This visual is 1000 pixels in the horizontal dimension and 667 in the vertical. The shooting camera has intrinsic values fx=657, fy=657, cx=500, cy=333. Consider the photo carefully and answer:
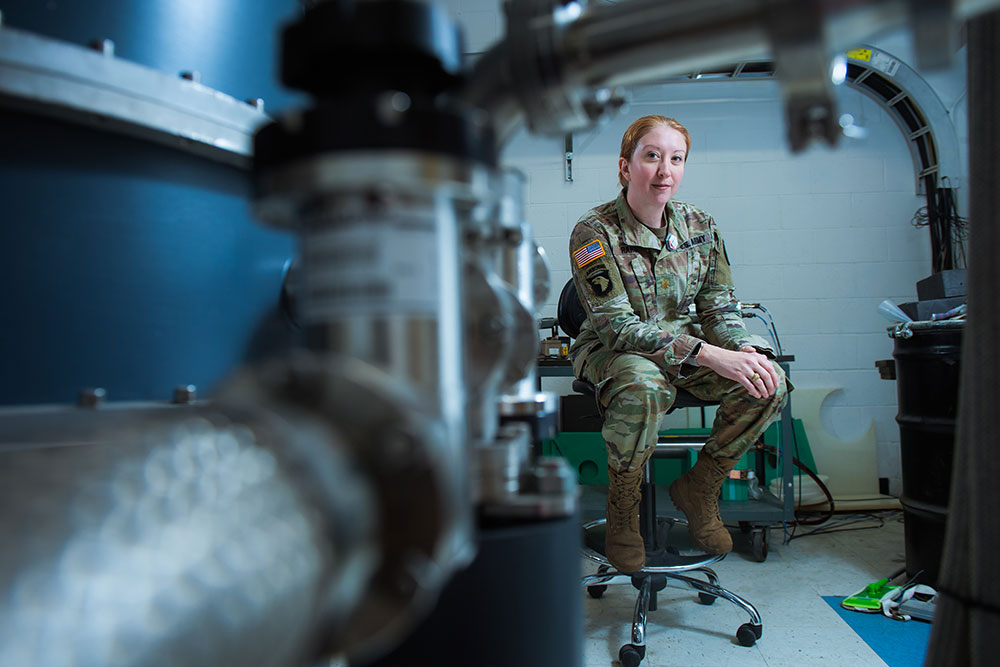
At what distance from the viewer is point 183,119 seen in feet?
1.69

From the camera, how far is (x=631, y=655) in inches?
51.6

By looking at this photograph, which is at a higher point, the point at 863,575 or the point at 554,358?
the point at 554,358

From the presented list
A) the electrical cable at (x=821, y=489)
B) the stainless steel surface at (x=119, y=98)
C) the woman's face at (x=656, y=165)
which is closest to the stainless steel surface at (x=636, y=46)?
the stainless steel surface at (x=119, y=98)

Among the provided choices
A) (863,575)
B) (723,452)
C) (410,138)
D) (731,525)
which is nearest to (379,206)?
(410,138)

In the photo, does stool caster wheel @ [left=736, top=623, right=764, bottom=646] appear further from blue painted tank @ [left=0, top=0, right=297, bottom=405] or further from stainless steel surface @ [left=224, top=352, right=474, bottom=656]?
stainless steel surface @ [left=224, top=352, right=474, bottom=656]

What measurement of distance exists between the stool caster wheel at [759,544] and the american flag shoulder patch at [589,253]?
107 cm

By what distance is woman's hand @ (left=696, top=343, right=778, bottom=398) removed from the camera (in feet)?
4.88

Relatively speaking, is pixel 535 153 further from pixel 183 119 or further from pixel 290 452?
pixel 290 452

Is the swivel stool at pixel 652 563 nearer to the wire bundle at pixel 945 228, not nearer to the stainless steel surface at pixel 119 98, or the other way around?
the stainless steel surface at pixel 119 98

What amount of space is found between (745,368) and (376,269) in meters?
1.36

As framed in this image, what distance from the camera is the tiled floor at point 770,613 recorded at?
136 cm

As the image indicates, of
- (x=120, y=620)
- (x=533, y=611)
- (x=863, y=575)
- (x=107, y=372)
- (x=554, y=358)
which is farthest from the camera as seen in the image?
(x=554, y=358)

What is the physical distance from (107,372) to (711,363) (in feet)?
4.20

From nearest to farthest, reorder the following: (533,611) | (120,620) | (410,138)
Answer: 1. (120,620)
2. (410,138)
3. (533,611)
